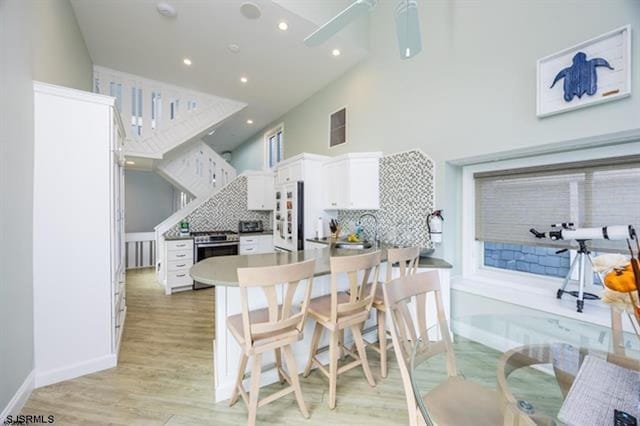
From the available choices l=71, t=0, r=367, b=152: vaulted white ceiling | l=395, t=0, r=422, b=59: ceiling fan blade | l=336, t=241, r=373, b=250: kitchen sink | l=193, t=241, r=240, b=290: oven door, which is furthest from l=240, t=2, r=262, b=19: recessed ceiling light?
l=193, t=241, r=240, b=290: oven door

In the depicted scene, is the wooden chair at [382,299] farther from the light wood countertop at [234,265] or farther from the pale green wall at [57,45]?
the pale green wall at [57,45]

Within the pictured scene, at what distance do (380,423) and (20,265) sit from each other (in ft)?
8.53

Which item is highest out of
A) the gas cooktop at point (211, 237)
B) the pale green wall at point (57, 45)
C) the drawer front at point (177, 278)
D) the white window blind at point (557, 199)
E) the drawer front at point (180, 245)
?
the pale green wall at point (57, 45)

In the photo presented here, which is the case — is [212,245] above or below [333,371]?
above

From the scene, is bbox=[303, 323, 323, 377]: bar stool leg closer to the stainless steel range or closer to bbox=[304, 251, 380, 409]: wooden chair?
bbox=[304, 251, 380, 409]: wooden chair

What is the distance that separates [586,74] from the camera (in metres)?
1.85

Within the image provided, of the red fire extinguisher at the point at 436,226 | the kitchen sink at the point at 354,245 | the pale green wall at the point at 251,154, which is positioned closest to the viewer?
the red fire extinguisher at the point at 436,226

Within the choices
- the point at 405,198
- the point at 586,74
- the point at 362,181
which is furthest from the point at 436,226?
the point at 586,74

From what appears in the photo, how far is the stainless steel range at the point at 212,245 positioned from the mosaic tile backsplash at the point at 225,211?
1.05 feet

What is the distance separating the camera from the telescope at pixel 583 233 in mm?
1786

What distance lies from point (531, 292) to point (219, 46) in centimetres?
470

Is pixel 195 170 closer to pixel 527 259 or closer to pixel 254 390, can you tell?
pixel 254 390

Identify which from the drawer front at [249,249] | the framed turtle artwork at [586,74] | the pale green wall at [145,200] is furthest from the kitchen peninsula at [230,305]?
the pale green wall at [145,200]

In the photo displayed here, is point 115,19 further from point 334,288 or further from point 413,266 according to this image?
point 413,266
